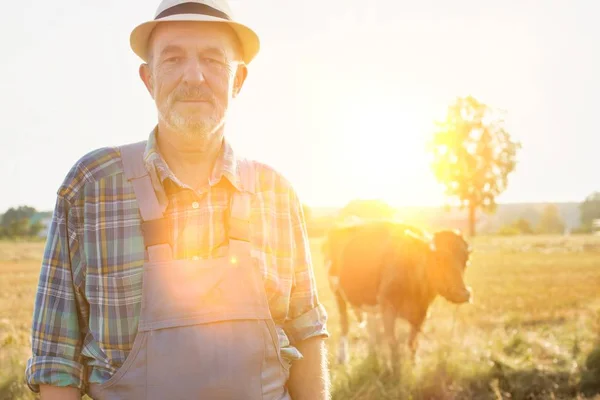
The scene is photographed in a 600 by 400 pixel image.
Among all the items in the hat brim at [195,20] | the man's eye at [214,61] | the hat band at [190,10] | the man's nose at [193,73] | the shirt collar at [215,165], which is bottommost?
the shirt collar at [215,165]

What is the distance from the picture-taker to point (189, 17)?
2.65 metres

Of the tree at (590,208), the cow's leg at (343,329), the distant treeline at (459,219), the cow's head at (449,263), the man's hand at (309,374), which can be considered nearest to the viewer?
the man's hand at (309,374)

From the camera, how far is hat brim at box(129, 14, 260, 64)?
2.66 m

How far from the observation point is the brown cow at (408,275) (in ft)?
29.7

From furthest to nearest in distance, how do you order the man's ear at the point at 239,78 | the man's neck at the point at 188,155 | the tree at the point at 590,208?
the tree at the point at 590,208
the man's ear at the point at 239,78
the man's neck at the point at 188,155

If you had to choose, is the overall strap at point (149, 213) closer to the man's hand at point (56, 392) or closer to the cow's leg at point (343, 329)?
the man's hand at point (56, 392)

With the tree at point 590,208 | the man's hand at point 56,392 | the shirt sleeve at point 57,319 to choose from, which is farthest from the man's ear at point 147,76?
the tree at point 590,208

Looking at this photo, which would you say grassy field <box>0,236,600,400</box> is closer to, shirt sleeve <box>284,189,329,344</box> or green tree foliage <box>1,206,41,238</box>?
shirt sleeve <box>284,189,329,344</box>

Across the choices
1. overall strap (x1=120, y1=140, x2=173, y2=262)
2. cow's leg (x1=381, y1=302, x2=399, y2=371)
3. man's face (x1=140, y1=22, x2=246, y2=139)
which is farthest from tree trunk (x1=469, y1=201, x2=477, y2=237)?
overall strap (x1=120, y1=140, x2=173, y2=262)

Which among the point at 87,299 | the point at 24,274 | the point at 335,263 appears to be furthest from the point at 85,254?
the point at 24,274

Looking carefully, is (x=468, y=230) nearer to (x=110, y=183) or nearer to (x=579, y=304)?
(x=579, y=304)

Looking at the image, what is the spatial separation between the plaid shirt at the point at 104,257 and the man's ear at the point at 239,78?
1.40ft

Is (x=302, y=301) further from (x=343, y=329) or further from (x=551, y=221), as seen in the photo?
(x=551, y=221)

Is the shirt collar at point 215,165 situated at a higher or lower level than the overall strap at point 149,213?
higher
